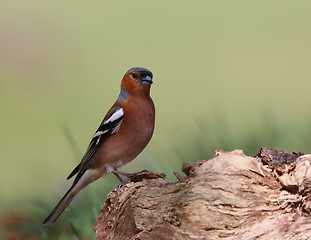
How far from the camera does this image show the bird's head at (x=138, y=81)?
3.70 metres

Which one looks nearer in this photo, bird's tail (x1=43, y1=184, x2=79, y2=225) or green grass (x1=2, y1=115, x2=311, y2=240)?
bird's tail (x1=43, y1=184, x2=79, y2=225)

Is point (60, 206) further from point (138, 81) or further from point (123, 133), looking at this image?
point (138, 81)

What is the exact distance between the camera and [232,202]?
93.4 inches

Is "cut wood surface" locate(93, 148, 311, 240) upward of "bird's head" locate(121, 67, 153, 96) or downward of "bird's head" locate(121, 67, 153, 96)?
downward

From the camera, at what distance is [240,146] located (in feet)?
16.0

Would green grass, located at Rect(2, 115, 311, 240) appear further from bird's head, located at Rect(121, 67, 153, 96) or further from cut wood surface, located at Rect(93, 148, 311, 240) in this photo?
cut wood surface, located at Rect(93, 148, 311, 240)

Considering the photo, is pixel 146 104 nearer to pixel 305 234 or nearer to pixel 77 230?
pixel 77 230

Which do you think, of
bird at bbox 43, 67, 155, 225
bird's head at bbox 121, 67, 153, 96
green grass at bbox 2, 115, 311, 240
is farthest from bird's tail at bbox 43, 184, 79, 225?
bird's head at bbox 121, 67, 153, 96

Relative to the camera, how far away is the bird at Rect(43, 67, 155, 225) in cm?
364

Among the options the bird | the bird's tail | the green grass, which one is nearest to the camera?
the bird

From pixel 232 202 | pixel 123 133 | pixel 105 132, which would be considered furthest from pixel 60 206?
pixel 232 202

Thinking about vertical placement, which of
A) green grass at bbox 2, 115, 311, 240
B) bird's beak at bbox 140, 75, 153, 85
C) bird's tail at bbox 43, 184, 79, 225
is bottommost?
green grass at bbox 2, 115, 311, 240

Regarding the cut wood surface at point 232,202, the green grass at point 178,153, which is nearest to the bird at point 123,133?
the green grass at point 178,153

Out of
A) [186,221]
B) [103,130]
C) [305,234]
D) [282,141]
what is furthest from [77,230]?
[282,141]
